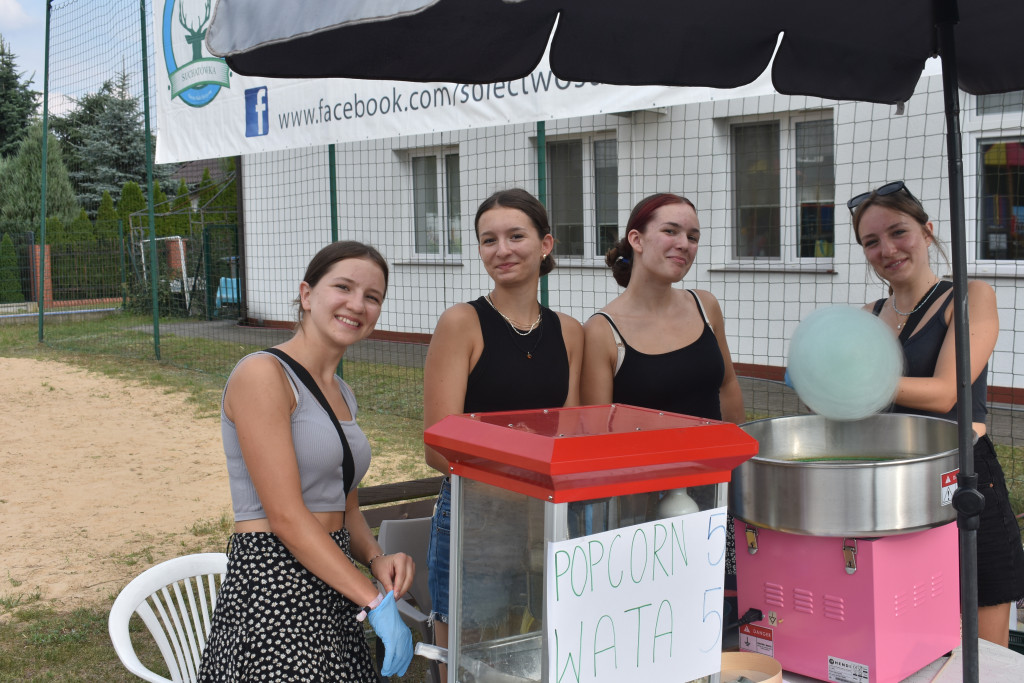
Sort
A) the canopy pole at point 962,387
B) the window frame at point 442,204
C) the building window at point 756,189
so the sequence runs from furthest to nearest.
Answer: the window frame at point 442,204, the building window at point 756,189, the canopy pole at point 962,387

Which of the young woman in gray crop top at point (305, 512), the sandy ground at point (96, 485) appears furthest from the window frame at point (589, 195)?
the young woman in gray crop top at point (305, 512)

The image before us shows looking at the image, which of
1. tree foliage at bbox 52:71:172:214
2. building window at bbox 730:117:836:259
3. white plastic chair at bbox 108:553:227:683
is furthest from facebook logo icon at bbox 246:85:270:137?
tree foliage at bbox 52:71:172:214

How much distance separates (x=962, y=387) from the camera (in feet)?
5.22

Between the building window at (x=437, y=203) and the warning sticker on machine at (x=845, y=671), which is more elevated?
the building window at (x=437, y=203)

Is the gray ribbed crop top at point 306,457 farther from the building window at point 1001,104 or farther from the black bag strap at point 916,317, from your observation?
the building window at point 1001,104

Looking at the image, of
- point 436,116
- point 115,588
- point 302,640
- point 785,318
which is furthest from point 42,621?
point 785,318

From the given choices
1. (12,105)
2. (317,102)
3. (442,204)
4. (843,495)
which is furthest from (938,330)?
(12,105)

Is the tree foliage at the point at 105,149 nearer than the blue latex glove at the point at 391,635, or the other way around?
the blue latex glove at the point at 391,635

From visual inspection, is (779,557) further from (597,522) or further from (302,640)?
(302,640)

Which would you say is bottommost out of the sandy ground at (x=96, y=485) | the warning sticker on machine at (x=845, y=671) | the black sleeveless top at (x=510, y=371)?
the sandy ground at (x=96, y=485)

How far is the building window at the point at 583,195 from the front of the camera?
30.7 feet

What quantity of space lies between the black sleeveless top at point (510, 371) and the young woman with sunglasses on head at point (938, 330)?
86 centimetres

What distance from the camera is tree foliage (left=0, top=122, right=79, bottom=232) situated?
76.4 feet

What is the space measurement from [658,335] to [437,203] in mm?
9081
